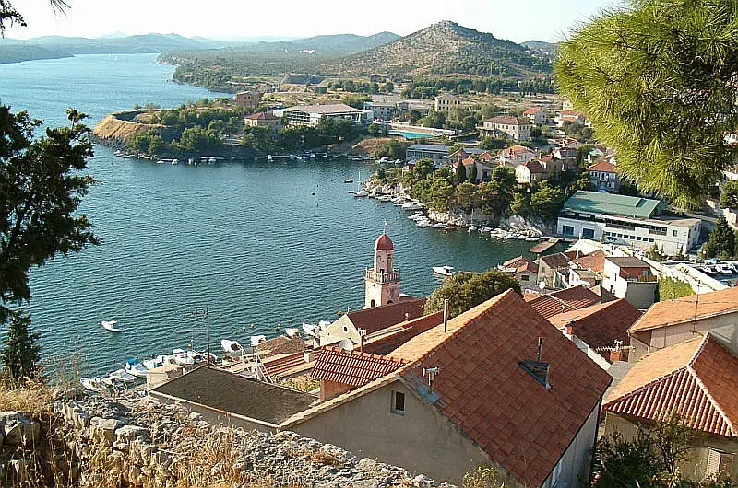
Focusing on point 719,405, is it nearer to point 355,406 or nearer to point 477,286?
point 355,406

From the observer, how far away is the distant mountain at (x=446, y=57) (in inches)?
5271

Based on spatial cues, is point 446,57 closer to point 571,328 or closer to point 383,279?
point 383,279

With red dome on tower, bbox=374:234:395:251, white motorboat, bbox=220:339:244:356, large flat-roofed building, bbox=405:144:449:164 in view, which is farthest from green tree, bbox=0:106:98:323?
large flat-roofed building, bbox=405:144:449:164

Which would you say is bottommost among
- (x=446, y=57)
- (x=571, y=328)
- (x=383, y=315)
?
(x=383, y=315)

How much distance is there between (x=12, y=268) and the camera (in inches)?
245

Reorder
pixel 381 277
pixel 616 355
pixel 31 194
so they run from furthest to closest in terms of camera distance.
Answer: pixel 381 277, pixel 616 355, pixel 31 194

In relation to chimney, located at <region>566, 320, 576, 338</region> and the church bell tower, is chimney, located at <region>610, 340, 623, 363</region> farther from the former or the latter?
the church bell tower

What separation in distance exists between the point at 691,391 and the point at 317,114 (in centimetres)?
7261

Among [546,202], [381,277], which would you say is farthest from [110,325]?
[546,202]

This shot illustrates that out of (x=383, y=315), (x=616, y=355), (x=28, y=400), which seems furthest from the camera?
(x=383, y=315)

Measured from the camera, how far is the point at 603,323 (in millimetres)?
14562

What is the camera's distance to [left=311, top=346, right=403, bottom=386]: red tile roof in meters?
6.52

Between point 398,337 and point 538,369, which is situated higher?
point 538,369

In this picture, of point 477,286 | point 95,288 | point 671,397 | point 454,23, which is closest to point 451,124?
point 95,288
